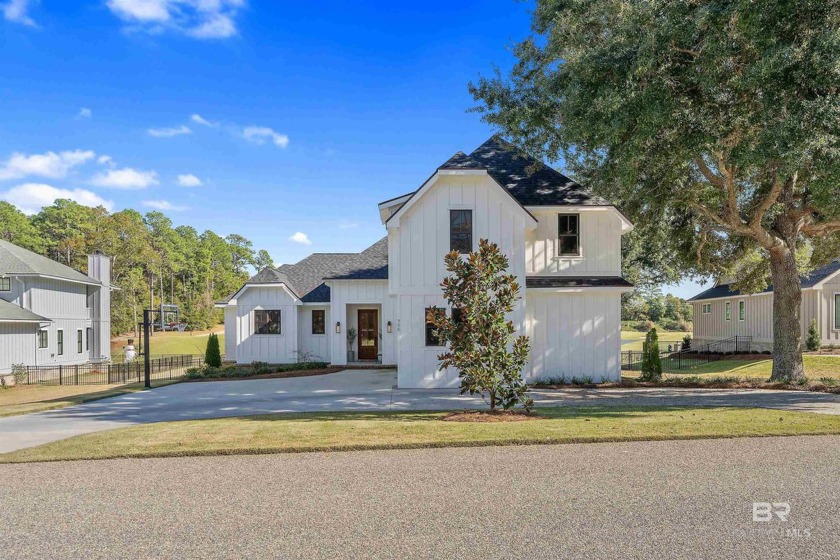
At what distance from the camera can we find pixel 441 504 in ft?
17.8

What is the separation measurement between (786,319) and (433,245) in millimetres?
11498

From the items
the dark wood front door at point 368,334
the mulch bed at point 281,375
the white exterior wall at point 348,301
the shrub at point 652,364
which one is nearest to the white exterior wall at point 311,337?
the white exterior wall at point 348,301

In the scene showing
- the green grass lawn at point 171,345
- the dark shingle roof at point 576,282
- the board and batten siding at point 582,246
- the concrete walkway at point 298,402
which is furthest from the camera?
the green grass lawn at point 171,345

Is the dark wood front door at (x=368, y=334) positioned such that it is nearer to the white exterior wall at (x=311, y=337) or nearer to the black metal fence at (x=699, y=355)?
the white exterior wall at (x=311, y=337)

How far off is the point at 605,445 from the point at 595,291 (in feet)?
30.0

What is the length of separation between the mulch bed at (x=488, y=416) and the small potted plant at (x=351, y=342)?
13.5m

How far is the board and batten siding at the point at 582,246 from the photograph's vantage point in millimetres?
17125

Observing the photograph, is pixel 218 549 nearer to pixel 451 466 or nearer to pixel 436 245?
pixel 451 466

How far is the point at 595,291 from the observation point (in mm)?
16266

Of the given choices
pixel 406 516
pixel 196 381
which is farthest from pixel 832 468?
pixel 196 381

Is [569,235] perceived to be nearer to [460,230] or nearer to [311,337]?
[460,230]

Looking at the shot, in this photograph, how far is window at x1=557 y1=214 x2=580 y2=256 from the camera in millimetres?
17281

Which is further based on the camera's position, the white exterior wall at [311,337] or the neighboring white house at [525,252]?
the white exterior wall at [311,337]

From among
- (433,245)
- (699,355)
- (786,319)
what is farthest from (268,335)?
(699,355)
